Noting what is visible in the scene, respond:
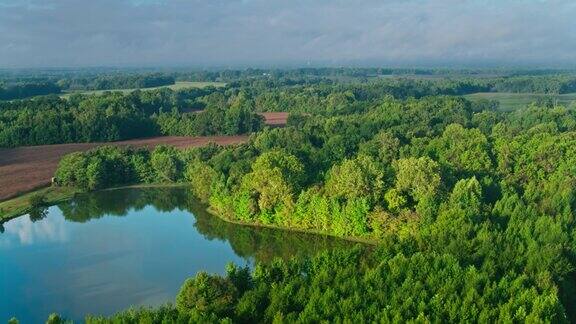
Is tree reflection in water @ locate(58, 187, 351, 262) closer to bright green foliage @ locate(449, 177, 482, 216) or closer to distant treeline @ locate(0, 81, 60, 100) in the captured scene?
bright green foliage @ locate(449, 177, 482, 216)

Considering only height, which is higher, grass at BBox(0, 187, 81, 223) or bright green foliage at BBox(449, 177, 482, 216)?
bright green foliage at BBox(449, 177, 482, 216)

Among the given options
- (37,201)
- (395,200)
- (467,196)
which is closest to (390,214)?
(395,200)

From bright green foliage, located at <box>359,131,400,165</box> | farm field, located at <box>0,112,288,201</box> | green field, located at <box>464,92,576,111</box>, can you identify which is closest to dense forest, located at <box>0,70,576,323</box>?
bright green foliage, located at <box>359,131,400,165</box>

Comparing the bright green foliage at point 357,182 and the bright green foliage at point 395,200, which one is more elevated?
the bright green foliage at point 357,182

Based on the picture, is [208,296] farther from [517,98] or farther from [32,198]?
[517,98]

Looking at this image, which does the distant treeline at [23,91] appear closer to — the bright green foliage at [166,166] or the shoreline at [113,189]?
the shoreline at [113,189]

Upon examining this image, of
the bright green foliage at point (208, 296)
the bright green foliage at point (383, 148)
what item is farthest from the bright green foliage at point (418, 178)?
the bright green foliage at point (208, 296)
